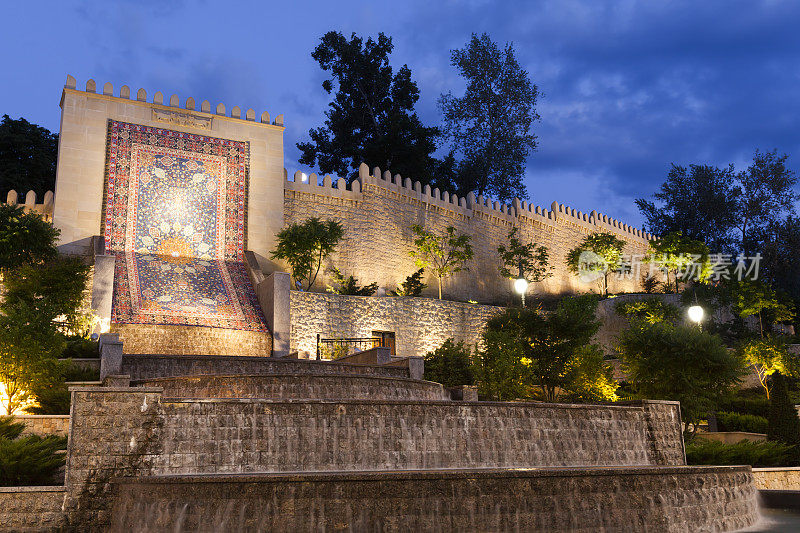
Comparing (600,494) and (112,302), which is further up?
(112,302)

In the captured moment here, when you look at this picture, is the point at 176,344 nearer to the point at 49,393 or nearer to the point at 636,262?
the point at 49,393

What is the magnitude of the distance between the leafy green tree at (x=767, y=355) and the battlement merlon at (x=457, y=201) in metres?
11.4

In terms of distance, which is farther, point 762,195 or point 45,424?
point 762,195

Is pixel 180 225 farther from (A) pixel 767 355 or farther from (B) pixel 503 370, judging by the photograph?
(A) pixel 767 355

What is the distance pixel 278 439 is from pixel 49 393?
3852 mm

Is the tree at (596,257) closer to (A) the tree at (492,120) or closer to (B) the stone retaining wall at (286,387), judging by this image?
(A) the tree at (492,120)

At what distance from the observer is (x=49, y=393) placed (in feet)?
32.1

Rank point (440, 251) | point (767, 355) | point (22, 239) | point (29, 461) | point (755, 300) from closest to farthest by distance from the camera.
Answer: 1. point (29, 461)
2. point (22, 239)
3. point (767, 355)
4. point (440, 251)
5. point (755, 300)

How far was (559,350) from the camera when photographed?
1780cm

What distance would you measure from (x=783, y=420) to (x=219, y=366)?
10.7 metres

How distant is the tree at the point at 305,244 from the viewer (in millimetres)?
20359

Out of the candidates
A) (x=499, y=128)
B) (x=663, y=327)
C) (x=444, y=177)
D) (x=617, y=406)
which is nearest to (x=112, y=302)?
(x=617, y=406)

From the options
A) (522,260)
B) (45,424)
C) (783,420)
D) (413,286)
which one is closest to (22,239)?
(45,424)

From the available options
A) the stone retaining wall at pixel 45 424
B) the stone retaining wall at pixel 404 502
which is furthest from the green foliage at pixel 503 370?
the stone retaining wall at pixel 45 424
